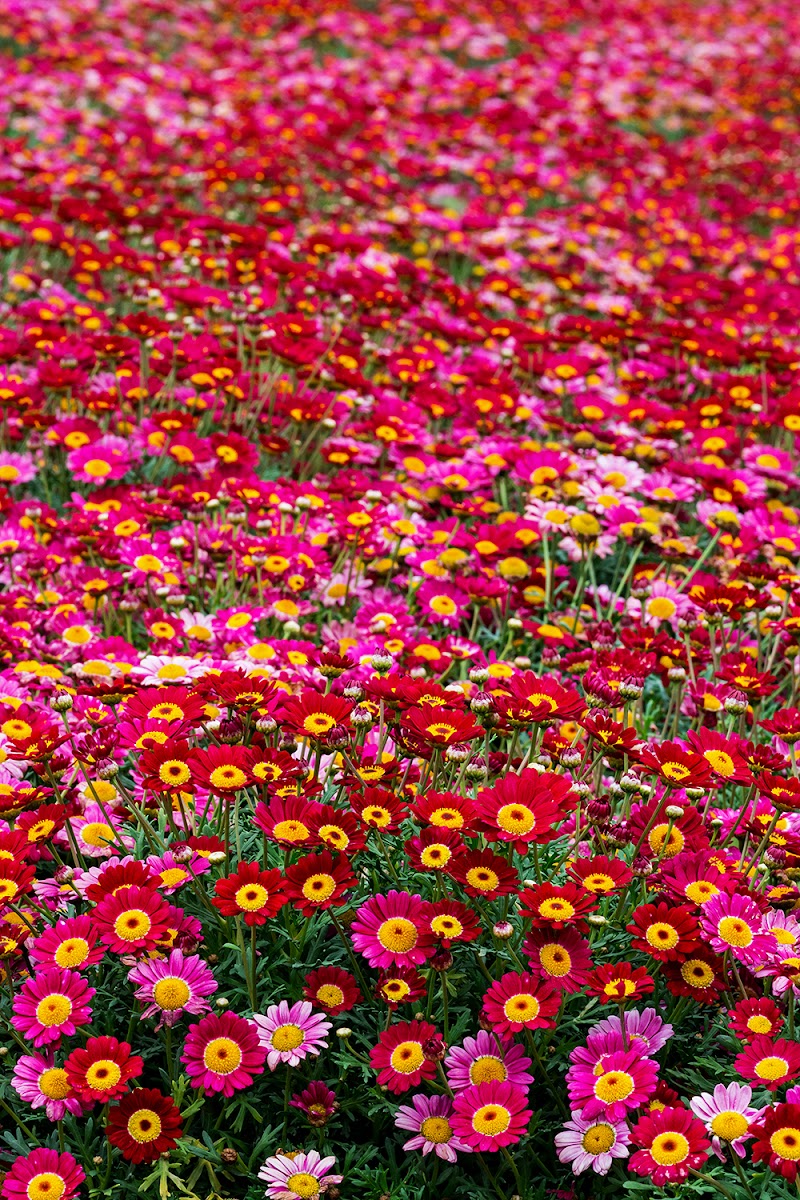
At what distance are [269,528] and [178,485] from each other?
1.44ft

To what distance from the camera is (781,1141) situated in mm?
2160

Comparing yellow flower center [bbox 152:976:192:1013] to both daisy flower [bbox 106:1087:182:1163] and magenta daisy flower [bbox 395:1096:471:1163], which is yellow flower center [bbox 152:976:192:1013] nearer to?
daisy flower [bbox 106:1087:182:1163]

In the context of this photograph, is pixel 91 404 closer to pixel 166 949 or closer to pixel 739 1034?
pixel 166 949

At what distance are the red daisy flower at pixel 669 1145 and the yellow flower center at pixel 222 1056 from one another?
32.0 inches

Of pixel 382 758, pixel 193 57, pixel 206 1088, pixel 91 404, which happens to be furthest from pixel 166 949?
pixel 193 57

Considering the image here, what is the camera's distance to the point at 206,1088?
2.38m

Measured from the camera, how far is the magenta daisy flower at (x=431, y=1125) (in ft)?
7.86

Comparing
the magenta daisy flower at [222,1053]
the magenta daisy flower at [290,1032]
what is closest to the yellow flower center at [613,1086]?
the magenta daisy flower at [290,1032]

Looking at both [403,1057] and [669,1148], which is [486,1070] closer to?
[403,1057]

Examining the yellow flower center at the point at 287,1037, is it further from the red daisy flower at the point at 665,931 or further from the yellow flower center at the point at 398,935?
the red daisy flower at the point at 665,931

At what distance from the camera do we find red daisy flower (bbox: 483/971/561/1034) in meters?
2.37

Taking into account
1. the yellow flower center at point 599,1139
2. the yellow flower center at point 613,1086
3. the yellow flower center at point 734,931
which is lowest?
the yellow flower center at point 599,1139

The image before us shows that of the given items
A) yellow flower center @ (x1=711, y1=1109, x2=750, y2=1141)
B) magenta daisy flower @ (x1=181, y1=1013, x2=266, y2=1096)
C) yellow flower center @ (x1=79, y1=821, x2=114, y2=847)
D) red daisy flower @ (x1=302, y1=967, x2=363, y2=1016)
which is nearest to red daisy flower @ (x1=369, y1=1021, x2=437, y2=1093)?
red daisy flower @ (x1=302, y1=967, x2=363, y2=1016)

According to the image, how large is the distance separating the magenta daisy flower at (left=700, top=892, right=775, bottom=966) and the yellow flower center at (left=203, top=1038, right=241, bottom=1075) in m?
1.04
